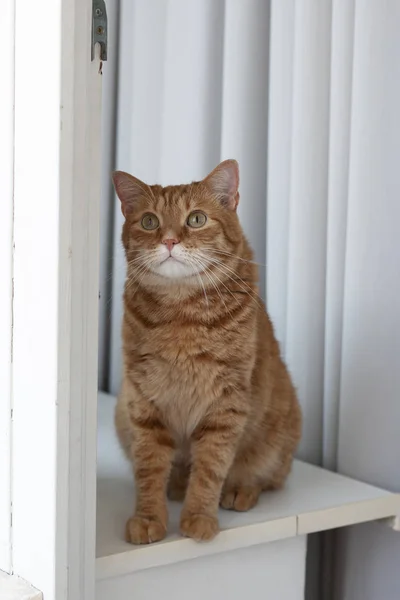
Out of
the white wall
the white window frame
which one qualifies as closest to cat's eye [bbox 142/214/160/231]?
the white window frame

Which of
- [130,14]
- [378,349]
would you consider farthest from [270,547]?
[130,14]

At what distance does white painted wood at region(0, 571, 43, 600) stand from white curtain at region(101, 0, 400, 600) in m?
0.70

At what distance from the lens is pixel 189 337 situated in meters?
1.12

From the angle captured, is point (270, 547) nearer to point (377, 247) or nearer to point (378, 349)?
point (378, 349)

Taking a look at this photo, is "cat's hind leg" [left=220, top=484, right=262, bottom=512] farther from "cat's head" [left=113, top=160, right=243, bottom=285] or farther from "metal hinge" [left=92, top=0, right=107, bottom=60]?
"metal hinge" [left=92, top=0, right=107, bottom=60]

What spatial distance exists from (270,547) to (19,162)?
2.34ft

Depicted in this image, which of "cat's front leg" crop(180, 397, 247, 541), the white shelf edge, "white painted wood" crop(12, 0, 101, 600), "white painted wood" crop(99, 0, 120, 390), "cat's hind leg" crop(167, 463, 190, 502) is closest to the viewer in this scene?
"white painted wood" crop(12, 0, 101, 600)

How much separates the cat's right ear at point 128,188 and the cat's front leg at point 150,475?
33 centimetres

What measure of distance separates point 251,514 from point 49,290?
552 mm

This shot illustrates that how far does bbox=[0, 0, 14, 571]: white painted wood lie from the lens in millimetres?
855

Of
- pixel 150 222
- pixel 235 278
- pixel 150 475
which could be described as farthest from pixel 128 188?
pixel 150 475

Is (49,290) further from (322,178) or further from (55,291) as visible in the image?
(322,178)

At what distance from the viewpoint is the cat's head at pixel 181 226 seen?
3.66 feet

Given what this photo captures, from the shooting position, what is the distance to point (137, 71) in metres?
1.96
